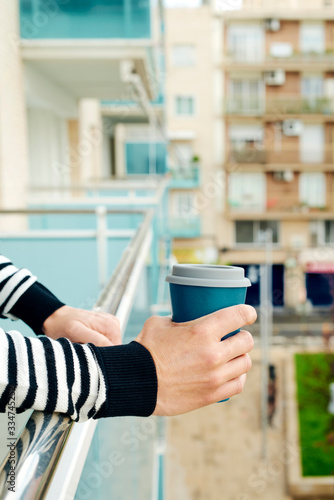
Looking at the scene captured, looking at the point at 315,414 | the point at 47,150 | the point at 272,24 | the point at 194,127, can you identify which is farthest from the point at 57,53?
the point at 272,24

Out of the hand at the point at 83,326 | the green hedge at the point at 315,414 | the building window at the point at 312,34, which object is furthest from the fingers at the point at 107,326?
the building window at the point at 312,34

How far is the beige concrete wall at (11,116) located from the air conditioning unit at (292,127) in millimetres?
11672

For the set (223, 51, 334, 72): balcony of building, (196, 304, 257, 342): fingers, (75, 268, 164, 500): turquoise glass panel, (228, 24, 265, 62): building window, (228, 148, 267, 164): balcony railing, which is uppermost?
(228, 24, 265, 62): building window

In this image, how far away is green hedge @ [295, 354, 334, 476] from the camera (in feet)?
27.8

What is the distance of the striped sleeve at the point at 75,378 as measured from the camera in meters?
0.52

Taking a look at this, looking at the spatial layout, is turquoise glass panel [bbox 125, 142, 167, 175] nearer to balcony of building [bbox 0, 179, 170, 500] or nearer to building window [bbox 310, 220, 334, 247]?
balcony of building [bbox 0, 179, 170, 500]

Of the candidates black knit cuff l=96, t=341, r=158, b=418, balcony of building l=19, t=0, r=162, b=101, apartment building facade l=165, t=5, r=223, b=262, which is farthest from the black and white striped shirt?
apartment building facade l=165, t=5, r=223, b=262

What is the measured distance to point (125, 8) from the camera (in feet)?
14.6

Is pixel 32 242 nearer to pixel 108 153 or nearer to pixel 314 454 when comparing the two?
pixel 314 454

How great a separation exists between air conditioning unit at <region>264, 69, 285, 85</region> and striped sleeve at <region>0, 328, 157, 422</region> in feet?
51.5

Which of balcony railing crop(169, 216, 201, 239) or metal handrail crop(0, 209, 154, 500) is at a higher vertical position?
metal handrail crop(0, 209, 154, 500)

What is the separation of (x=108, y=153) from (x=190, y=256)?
518 cm

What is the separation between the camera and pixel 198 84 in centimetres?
1548

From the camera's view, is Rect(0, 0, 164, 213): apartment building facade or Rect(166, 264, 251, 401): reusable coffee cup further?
Rect(0, 0, 164, 213): apartment building facade
